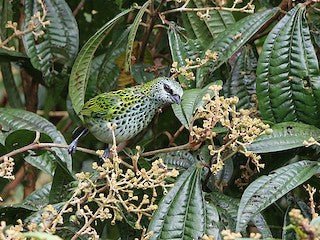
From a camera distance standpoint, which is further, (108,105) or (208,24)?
(208,24)

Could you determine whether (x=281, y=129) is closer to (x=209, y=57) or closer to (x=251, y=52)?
(x=209, y=57)

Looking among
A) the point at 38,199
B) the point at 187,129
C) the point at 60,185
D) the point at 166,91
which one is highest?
the point at 166,91

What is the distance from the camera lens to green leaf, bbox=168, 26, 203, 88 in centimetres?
243

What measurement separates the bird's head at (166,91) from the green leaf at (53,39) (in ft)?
1.50

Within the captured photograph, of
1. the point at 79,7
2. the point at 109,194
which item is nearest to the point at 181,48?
the point at 79,7

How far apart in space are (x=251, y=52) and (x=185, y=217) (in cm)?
80

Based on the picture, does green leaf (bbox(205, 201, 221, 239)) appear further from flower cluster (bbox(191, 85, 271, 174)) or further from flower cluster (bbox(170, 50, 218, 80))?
flower cluster (bbox(170, 50, 218, 80))

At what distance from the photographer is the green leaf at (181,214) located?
1861 mm

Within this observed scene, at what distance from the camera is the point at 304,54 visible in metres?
2.24

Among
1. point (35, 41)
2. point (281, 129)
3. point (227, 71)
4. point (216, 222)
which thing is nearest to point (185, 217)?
point (216, 222)

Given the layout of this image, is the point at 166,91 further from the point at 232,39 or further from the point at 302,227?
the point at 302,227

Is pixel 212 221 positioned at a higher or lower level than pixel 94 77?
lower

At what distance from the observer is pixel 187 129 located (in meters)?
2.26

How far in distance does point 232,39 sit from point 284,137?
1.29 ft
